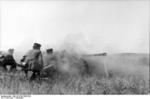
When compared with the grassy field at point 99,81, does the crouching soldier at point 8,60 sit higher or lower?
higher

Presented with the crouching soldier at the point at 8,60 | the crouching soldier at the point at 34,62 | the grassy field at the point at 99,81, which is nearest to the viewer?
the grassy field at the point at 99,81

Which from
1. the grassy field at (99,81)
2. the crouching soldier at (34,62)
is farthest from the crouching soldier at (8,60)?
the crouching soldier at (34,62)

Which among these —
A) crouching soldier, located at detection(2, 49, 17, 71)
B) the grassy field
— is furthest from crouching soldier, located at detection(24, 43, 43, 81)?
crouching soldier, located at detection(2, 49, 17, 71)

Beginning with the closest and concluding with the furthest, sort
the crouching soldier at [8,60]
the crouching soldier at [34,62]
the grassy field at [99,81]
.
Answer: the grassy field at [99,81] → the crouching soldier at [34,62] → the crouching soldier at [8,60]

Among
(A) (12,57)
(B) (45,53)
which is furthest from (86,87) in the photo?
(A) (12,57)

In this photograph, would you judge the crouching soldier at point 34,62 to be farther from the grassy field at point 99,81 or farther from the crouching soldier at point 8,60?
the crouching soldier at point 8,60

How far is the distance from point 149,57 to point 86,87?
5560 mm

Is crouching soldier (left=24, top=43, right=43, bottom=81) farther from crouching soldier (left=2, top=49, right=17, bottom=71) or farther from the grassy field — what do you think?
crouching soldier (left=2, top=49, right=17, bottom=71)

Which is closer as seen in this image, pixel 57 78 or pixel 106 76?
pixel 57 78

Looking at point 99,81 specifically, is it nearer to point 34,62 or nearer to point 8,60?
point 34,62

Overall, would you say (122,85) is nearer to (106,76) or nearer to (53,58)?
(106,76)

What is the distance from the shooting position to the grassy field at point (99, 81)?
729cm

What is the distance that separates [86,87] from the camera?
8008 millimetres

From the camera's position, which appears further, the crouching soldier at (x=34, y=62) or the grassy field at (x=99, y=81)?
the crouching soldier at (x=34, y=62)
